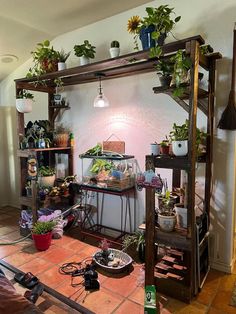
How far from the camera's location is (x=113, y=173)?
2.71 m

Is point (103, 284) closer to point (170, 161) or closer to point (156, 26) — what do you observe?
point (170, 161)

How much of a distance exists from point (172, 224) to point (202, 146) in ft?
2.58

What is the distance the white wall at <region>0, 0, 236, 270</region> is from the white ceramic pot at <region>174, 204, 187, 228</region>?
53 cm

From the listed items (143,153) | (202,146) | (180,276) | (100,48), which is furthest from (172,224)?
(100,48)

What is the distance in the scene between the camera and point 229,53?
212 centimetres

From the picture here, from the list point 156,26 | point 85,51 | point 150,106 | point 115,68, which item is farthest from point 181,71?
point 85,51

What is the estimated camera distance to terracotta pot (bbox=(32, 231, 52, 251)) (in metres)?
2.65

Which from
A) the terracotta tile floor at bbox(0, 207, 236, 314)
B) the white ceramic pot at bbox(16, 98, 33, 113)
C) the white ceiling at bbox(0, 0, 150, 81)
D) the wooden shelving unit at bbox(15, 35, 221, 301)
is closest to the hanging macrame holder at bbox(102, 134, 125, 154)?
the wooden shelving unit at bbox(15, 35, 221, 301)

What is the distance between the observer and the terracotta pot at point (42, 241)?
2648 mm

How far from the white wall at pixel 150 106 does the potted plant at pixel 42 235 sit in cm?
78

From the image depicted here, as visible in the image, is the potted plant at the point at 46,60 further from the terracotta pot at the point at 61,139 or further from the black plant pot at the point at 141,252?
the black plant pot at the point at 141,252

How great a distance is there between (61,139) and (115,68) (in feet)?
4.05

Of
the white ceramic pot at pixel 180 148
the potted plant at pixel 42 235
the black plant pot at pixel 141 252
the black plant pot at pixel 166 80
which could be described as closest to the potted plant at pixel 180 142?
the white ceramic pot at pixel 180 148

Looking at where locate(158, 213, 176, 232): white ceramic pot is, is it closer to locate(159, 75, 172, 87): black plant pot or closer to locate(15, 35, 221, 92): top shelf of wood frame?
locate(159, 75, 172, 87): black plant pot
